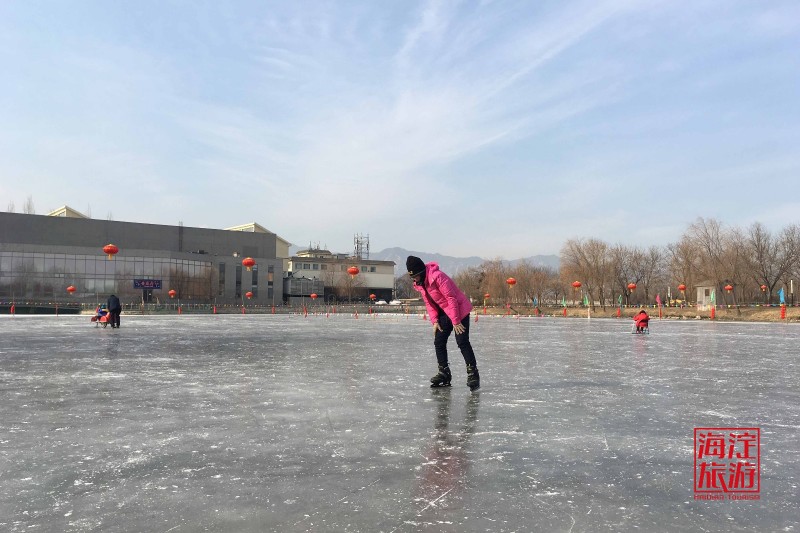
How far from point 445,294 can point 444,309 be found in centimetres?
23

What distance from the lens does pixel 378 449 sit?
4.18m

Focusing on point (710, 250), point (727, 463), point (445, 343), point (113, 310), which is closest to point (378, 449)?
point (727, 463)

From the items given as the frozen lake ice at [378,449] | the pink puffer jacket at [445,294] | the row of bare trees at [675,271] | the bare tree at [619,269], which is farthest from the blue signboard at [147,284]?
the pink puffer jacket at [445,294]

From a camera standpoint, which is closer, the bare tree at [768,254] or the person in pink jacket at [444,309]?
the person in pink jacket at [444,309]

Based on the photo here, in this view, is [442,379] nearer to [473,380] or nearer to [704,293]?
[473,380]

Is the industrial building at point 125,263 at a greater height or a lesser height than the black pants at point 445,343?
greater

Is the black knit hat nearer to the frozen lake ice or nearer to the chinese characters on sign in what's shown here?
the frozen lake ice

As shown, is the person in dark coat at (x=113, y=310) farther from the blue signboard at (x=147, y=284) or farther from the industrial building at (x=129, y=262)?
the blue signboard at (x=147, y=284)

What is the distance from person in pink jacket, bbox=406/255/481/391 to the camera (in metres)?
6.93

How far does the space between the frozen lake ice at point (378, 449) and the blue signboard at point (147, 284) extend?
7307 cm

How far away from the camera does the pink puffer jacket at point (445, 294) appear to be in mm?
6922

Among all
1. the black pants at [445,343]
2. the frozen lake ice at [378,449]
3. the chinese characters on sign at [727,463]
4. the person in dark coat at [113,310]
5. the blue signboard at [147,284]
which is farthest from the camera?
the blue signboard at [147,284]

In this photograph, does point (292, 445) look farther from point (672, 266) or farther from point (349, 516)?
point (672, 266)

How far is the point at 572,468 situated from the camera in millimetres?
3727
